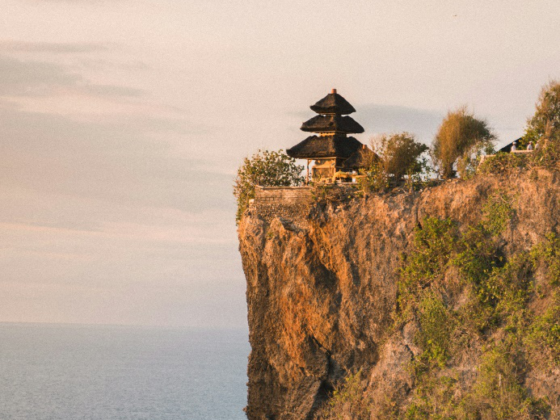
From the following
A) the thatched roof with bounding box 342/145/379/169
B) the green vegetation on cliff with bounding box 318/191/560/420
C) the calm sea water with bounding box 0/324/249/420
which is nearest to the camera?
the green vegetation on cliff with bounding box 318/191/560/420

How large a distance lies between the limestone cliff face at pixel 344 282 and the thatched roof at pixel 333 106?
5.19 metres

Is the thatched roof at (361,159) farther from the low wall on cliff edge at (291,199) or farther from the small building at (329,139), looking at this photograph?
the low wall on cliff edge at (291,199)

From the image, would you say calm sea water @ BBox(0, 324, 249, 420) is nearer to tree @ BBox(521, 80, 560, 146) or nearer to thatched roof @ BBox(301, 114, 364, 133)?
thatched roof @ BBox(301, 114, 364, 133)

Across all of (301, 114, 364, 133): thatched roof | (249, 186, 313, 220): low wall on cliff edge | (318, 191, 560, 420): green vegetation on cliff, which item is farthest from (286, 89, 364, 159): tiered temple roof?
(318, 191, 560, 420): green vegetation on cliff

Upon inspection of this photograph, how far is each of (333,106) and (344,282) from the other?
8.47 m

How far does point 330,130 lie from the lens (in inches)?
1484

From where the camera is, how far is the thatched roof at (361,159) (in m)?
35.6

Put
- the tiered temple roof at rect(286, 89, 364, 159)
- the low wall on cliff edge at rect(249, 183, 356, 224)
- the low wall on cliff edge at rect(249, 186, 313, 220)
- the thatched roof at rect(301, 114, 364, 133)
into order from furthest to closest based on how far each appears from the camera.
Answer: the thatched roof at rect(301, 114, 364, 133)
the tiered temple roof at rect(286, 89, 364, 159)
the low wall on cliff edge at rect(249, 186, 313, 220)
the low wall on cliff edge at rect(249, 183, 356, 224)

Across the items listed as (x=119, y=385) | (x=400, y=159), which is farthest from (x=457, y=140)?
(x=119, y=385)

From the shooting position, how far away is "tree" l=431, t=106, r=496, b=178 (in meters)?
35.1

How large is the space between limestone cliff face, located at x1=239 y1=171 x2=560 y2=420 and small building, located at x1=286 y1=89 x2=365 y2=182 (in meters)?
3.04

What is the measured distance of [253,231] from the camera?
1411 inches

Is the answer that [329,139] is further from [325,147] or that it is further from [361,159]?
[361,159]

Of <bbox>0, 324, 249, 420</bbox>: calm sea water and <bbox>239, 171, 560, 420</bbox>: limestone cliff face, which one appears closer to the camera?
<bbox>239, 171, 560, 420</bbox>: limestone cliff face
